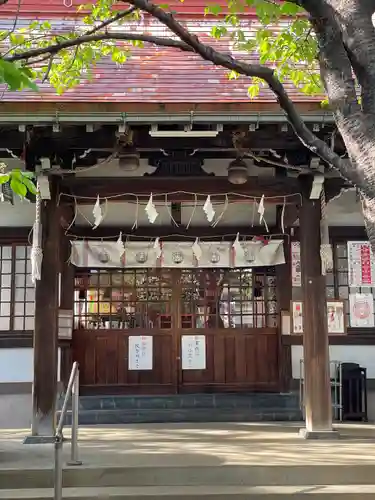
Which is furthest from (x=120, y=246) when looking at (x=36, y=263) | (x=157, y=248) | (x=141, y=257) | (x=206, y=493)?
(x=206, y=493)

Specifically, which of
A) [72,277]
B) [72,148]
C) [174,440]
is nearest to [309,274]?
[174,440]

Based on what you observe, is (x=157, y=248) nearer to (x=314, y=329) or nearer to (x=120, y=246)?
(x=120, y=246)

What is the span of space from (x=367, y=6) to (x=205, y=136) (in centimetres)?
411

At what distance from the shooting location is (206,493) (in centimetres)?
632

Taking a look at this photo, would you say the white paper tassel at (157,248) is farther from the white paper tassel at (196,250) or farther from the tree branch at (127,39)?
the tree branch at (127,39)

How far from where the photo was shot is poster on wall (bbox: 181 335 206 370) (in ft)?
35.9

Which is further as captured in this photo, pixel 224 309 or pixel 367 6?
pixel 224 309

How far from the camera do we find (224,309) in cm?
1130

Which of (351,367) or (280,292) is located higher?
(280,292)

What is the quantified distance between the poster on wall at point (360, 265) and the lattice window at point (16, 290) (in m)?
5.98

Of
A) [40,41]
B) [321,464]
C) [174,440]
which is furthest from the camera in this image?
[174,440]

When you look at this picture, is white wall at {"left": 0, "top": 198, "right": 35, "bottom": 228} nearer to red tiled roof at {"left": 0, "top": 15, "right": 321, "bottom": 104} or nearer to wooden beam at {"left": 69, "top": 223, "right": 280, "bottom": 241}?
wooden beam at {"left": 69, "top": 223, "right": 280, "bottom": 241}

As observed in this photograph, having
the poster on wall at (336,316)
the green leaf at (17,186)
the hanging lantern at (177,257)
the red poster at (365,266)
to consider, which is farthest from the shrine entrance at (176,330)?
the green leaf at (17,186)

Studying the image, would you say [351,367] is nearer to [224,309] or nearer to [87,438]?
[224,309]
